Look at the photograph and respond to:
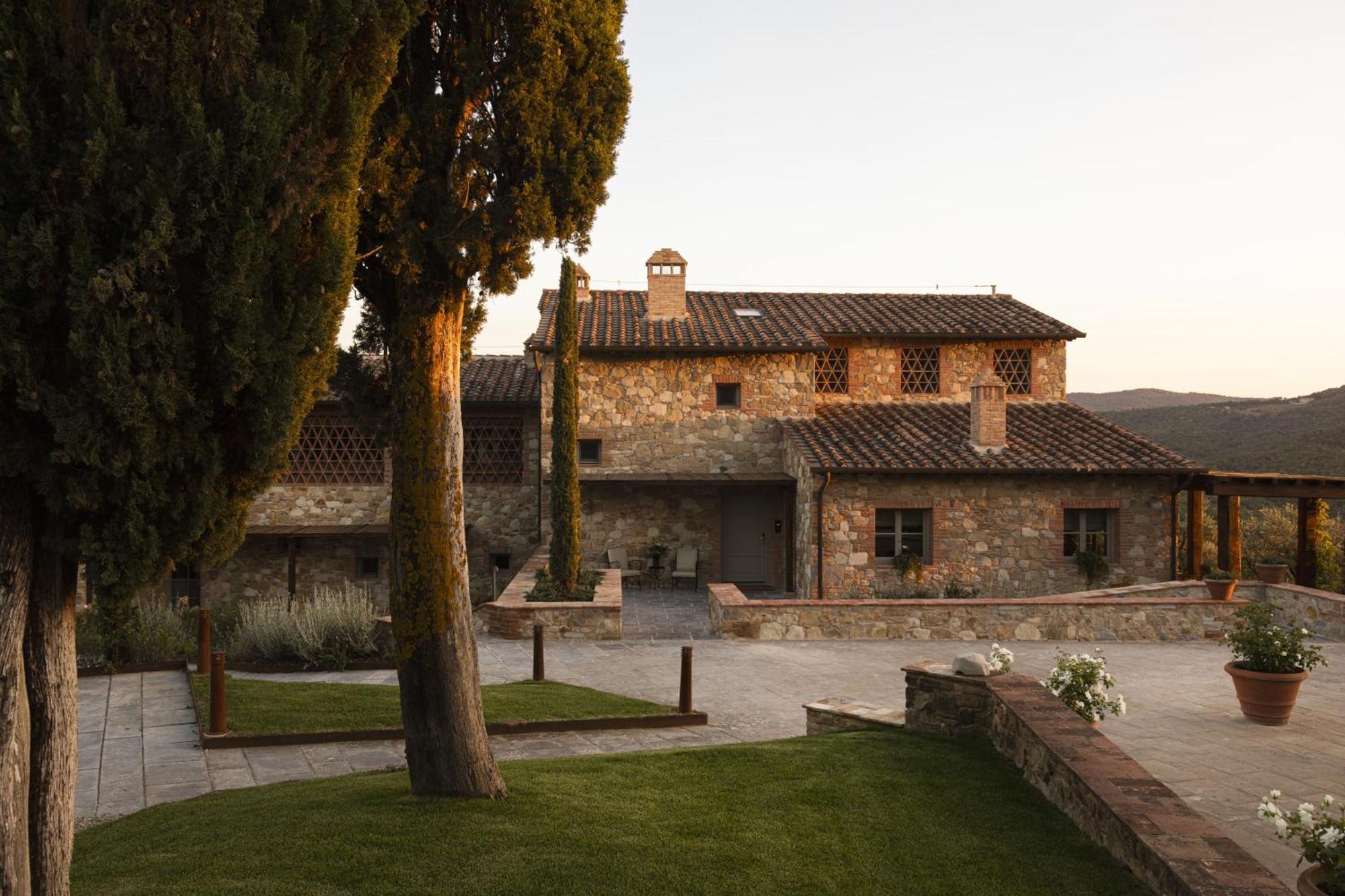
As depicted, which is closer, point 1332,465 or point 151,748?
point 151,748

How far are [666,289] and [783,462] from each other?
188 inches

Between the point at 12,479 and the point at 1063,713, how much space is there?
6117mm

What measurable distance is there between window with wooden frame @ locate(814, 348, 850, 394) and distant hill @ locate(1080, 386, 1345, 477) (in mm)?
19418

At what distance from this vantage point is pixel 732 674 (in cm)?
1077

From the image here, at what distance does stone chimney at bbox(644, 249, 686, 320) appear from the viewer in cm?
2002

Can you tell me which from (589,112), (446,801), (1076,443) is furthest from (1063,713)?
(1076,443)

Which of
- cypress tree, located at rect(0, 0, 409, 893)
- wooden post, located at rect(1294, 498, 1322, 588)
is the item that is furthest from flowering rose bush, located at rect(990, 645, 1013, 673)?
wooden post, located at rect(1294, 498, 1322, 588)

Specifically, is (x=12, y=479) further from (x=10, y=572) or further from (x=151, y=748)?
(x=151, y=748)

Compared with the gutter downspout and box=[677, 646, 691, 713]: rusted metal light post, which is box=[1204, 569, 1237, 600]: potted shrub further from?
box=[677, 646, 691, 713]: rusted metal light post

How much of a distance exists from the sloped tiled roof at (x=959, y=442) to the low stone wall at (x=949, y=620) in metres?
3.65

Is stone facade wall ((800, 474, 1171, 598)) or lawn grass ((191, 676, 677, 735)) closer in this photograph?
lawn grass ((191, 676, 677, 735))

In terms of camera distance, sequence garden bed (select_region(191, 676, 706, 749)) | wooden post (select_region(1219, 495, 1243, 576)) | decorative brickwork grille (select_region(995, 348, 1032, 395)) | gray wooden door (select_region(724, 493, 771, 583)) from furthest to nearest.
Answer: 1. decorative brickwork grille (select_region(995, 348, 1032, 395))
2. gray wooden door (select_region(724, 493, 771, 583))
3. wooden post (select_region(1219, 495, 1243, 576))
4. garden bed (select_region(191, 676, 706, 749))

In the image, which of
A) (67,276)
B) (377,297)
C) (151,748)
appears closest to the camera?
(67,276)

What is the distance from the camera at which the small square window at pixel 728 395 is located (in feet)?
→ 62.0
